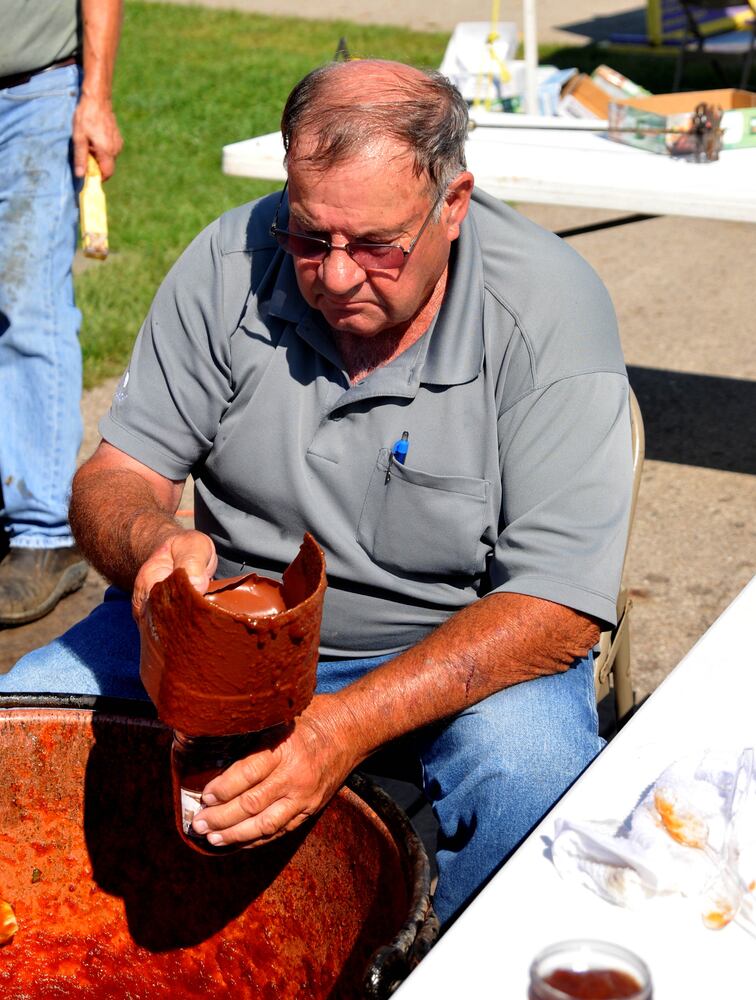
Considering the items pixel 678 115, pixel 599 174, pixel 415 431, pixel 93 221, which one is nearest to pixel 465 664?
pixel 415 431

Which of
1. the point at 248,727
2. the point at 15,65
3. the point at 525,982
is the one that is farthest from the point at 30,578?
the point at 525,982

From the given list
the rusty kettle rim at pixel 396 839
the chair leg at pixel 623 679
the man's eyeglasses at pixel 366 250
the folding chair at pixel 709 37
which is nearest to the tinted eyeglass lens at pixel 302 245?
the man's eyeglasses at pixel 366 250

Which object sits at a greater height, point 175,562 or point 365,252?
point 365,252

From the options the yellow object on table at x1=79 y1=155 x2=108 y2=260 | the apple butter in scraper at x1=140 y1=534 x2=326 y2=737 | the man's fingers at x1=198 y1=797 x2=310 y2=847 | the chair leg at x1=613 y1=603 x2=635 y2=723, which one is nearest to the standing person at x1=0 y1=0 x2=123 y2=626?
the yellow object on table at x1=79 y1=155 x2=108 y2=260

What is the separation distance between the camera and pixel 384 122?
5.97 feet

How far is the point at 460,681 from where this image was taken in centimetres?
178

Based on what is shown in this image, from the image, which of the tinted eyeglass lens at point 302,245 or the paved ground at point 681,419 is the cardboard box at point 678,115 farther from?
the tinted eyeglass lens at point 302,245

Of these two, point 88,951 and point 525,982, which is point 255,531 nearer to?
point 88,951

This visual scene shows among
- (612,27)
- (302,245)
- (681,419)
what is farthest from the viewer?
(612,27)

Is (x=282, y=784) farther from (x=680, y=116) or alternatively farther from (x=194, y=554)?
(x=680, y=116)

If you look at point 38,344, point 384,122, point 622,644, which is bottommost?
point 622,644

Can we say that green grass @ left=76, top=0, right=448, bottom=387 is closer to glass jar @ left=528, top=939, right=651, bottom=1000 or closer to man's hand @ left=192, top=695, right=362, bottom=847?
man's hand @ left=192, top=695, right=362, bottom=847

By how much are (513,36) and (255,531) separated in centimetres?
532

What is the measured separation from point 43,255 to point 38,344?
0.74 feet
